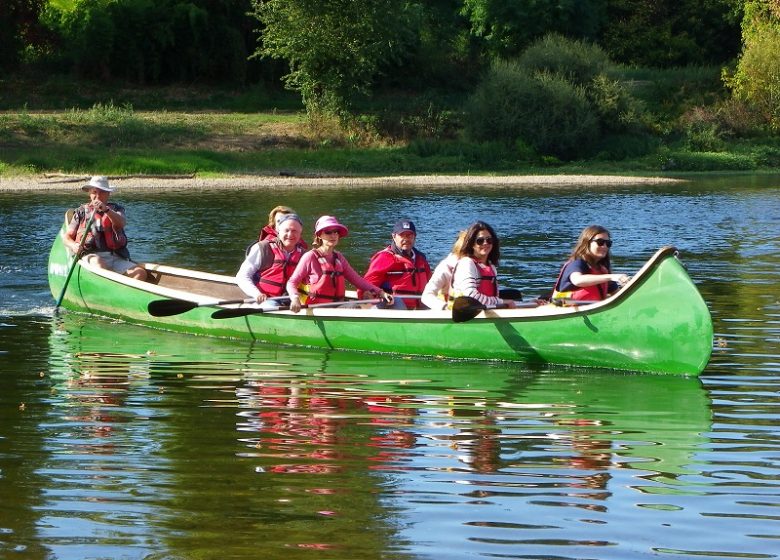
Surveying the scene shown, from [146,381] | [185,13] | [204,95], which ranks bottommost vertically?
[146,381]

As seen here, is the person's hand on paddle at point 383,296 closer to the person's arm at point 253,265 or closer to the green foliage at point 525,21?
the person's arm at point 253,265

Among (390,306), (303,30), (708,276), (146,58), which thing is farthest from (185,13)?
(390,306)

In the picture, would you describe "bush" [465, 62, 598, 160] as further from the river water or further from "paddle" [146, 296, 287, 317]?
"paddle" [146, 296, 287, 317]

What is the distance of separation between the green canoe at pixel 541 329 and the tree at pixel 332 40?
27.8 meters

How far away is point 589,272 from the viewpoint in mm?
10203

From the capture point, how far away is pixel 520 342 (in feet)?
33.5

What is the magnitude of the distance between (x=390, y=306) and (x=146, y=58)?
33.9 m

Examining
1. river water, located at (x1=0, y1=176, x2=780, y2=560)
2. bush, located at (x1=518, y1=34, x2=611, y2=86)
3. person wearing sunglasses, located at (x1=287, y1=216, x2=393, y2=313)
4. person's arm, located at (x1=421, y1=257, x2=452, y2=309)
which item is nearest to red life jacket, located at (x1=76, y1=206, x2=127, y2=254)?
river water, located at (x1=0, y1=176, x2=780, y2=560)

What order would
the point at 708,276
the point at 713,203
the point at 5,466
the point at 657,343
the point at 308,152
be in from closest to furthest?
the point at 5,466 < the point at 657,343 < the point at 708,276 < the point at 713,203 < the point at 308,152

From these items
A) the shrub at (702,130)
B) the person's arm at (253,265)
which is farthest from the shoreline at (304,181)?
the person's arm at (253,265)

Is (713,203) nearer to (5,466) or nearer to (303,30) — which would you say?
(303,30)

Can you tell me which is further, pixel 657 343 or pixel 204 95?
pixel 204 95

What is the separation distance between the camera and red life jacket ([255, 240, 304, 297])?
38.1 ft

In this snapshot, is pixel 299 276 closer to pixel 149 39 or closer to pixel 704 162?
pixel 704 162
